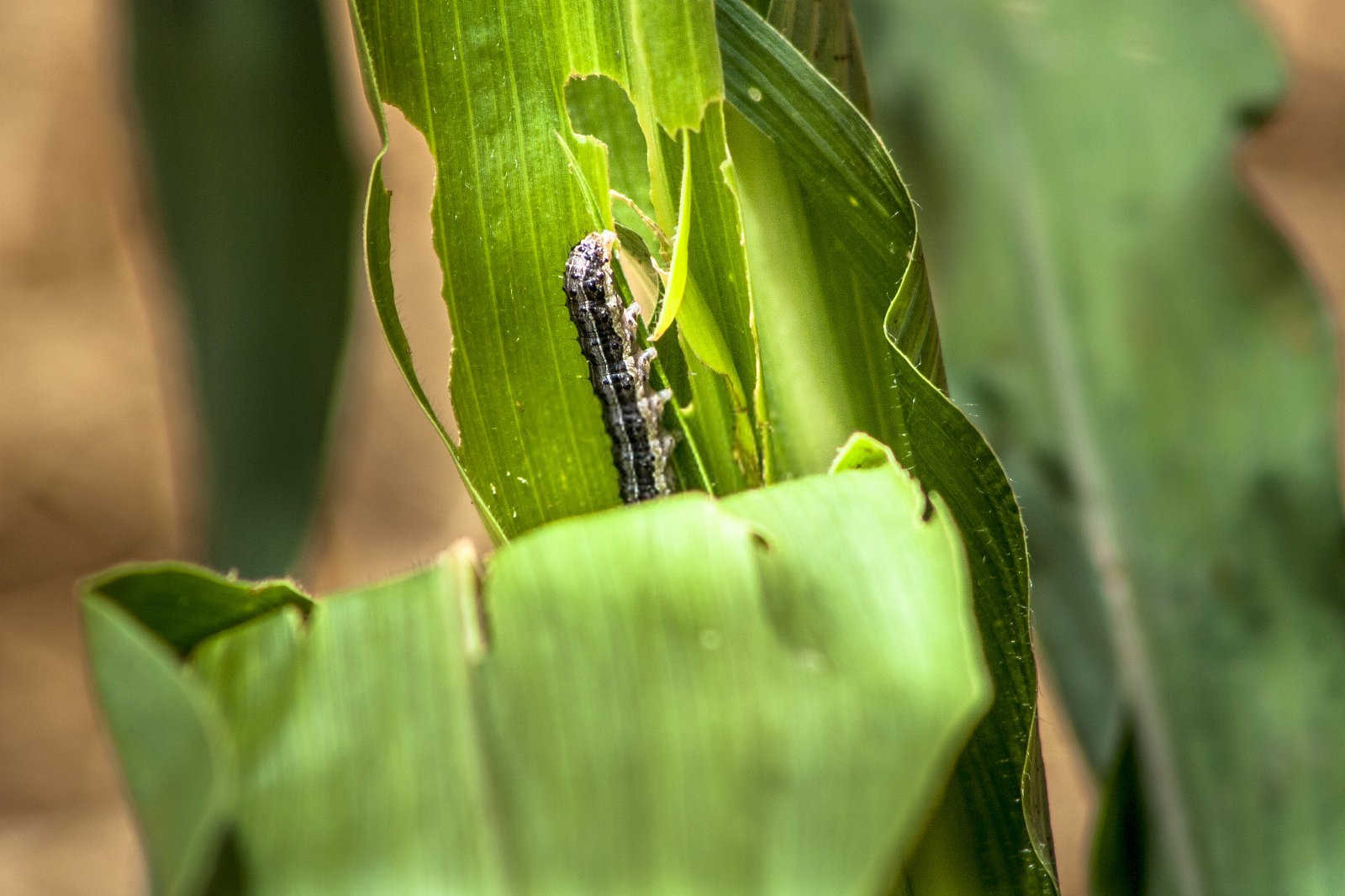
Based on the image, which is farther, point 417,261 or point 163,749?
point 417,261

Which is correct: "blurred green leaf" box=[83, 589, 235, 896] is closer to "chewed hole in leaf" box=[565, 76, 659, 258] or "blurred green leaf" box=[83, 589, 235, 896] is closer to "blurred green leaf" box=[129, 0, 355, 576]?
"chewed hole in leaf" box=[565, 76, 659, 258]

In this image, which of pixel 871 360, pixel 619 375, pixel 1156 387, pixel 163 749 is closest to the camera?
pixel 163 749

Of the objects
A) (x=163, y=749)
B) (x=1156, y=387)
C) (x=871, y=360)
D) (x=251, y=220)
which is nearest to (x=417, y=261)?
(x=251, y=220)

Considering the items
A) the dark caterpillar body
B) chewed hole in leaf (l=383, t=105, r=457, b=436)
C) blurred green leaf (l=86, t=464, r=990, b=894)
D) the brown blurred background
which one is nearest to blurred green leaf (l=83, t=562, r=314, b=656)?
blurred green leaf (l=86, t=464, r=990, b=894)

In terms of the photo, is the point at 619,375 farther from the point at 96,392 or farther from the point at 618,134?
the point at 96,392

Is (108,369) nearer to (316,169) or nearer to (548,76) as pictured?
(316,169)

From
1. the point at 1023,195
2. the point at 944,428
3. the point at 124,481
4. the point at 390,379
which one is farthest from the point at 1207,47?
the point at 124,481
